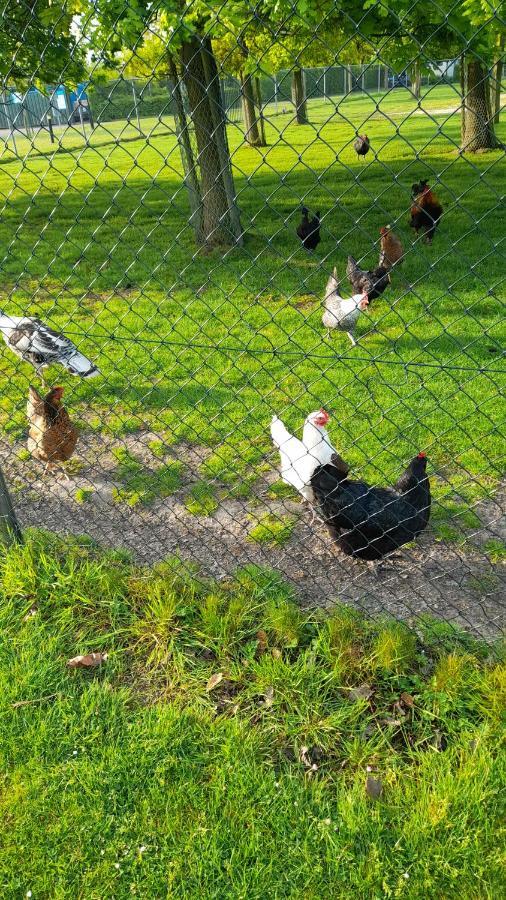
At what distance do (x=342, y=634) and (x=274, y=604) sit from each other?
1.12ft

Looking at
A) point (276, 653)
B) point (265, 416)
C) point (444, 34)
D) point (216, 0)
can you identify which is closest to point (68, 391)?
point (265, 416)

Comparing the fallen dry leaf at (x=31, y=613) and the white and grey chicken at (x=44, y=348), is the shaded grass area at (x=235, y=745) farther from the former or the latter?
the white and grey chicken at (x=44, y=348)

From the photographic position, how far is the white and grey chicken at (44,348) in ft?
16.5

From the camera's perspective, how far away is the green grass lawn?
330cm

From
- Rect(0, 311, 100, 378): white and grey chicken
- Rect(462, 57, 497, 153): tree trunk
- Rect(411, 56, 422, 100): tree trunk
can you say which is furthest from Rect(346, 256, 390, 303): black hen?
Rect(462, 57, 497, 153): tree trunk

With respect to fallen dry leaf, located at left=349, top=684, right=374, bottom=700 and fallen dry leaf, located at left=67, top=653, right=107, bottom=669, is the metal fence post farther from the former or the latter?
fallen dry leaf, located at left=349, top=684, right=374, bottom=700

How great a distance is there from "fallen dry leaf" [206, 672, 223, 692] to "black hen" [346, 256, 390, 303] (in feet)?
14.1

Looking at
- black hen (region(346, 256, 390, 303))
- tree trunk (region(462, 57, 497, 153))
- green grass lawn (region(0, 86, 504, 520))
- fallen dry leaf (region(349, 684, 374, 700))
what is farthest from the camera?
tree trunk (region(462, 57, 497, 153))

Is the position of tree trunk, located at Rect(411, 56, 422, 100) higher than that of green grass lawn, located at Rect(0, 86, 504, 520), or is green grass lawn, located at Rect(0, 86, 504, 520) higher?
tree trunk, located at Rect(411, 56, 422, 100)

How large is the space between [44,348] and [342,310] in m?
2.50

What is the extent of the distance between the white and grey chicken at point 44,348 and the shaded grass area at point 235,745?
2.38 metres

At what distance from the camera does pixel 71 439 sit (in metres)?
4.16

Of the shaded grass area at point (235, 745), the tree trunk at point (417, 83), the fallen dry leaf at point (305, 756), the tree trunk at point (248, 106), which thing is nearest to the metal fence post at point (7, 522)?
the shaded grass area at point (235, 745)

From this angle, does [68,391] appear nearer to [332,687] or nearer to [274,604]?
[274,604]
